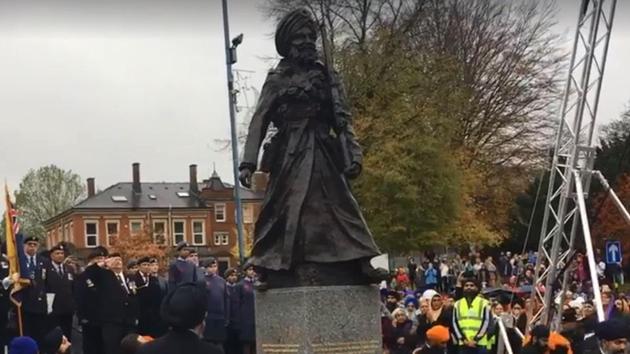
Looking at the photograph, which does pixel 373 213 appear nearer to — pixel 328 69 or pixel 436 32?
pixel 436 32

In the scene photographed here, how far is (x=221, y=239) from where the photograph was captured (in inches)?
4122

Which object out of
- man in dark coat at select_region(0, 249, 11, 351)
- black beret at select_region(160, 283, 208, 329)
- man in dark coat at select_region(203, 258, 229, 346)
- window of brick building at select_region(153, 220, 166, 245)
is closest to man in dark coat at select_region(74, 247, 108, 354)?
man in dark coat at select_region(0, 249, 11, 351)

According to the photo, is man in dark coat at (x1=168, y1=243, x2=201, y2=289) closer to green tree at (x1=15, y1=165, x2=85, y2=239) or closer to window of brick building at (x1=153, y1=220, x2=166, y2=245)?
window of brick building at (x1=153, y1=220, x2=166, y2=245)

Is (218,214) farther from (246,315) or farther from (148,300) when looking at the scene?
(148,300)

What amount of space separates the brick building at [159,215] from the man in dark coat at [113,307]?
266ft

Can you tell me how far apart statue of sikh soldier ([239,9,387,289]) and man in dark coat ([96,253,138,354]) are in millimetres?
3600

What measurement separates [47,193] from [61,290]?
94.9 meters

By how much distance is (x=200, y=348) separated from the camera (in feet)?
20.9

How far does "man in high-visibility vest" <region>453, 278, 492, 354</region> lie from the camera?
1535 centimetres

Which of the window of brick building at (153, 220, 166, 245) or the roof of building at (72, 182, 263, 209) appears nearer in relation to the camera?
the window of brick building at (153, 220, 166, 245)

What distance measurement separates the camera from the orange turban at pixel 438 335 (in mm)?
15461

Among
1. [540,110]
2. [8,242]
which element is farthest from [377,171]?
[8,242]

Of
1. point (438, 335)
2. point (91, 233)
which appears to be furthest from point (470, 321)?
point (91, 233)

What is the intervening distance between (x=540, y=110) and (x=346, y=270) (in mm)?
39237
